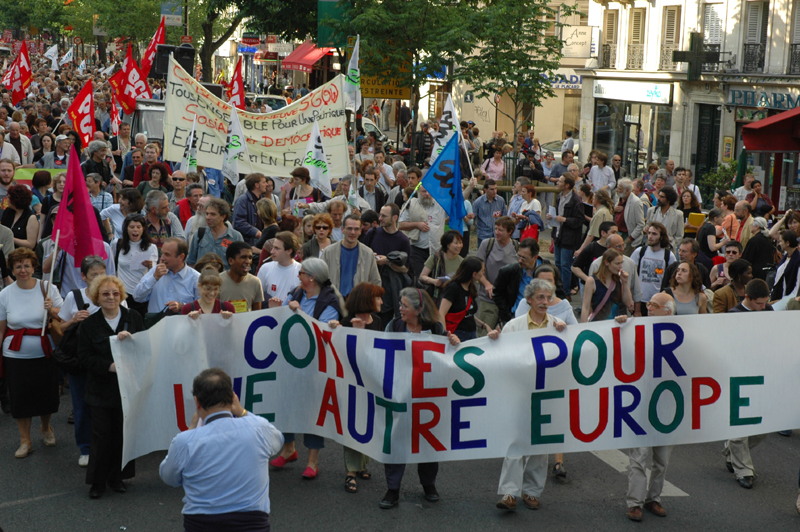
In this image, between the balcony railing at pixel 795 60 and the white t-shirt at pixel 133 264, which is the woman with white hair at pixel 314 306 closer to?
the white t-shirt at pixel 133 264

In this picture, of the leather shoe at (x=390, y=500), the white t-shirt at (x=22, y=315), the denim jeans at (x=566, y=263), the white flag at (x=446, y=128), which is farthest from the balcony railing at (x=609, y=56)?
the leather shoe at (x=390, y=500)

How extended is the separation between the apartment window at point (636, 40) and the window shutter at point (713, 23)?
130 inches

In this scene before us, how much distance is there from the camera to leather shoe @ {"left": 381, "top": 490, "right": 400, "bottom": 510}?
6.43 meters

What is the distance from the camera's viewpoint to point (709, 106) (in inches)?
1117

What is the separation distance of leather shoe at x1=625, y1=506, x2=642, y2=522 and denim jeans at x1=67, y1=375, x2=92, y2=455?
3840mm

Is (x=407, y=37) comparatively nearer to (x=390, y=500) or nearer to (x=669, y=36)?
(x=669, y=36)

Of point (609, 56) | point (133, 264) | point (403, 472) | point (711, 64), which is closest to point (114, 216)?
point (133, 264)

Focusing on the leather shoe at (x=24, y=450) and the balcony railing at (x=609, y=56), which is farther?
the balcony railing at (x=609, y=56)

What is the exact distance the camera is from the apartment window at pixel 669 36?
98.4ft

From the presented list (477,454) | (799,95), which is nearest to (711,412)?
(477,454)

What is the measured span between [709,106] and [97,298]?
25150 millimetres

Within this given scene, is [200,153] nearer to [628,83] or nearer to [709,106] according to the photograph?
[709,106]

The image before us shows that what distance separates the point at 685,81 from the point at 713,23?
187cm

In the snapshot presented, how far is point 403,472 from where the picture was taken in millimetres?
6578
